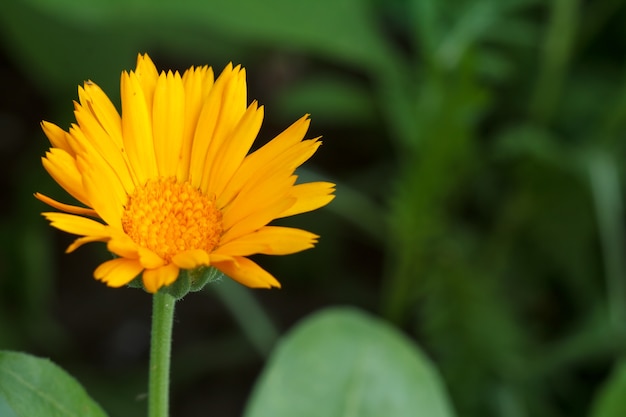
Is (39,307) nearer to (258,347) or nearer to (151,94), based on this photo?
(258,347)

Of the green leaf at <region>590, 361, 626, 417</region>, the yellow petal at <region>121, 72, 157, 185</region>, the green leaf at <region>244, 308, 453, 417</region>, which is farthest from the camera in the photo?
the green leaf at <region>590, 361, 626, 417</region>

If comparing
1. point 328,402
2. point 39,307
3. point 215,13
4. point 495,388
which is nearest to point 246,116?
point 328,402

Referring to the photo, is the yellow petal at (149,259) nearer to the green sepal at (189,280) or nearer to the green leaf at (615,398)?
the green sepal at (189,280)

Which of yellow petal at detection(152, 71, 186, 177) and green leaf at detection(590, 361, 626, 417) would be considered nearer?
yellow petal at detection(152, 71, 186, 177)

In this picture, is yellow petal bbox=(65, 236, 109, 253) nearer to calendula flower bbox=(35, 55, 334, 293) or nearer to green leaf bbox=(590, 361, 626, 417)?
calendula flower bbox=(35, 55, 334, 293)

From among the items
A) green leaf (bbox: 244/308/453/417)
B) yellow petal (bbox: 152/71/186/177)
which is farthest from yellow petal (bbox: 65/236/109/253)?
green leaf (bbox: 244/308/453/417)

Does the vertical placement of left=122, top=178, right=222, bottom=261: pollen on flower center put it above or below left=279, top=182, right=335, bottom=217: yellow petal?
below

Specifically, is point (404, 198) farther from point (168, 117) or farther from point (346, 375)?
point (168, 117)
